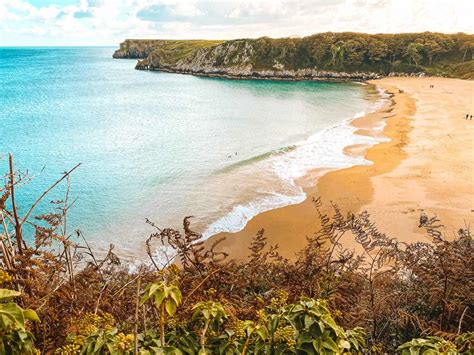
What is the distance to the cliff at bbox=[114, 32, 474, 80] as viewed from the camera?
99.2m

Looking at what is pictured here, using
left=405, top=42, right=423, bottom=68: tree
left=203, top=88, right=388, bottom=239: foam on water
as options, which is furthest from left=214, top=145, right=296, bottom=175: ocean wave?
left=405, top=42, right=423, bottom=68: tree

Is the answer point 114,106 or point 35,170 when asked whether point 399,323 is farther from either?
point 114,106

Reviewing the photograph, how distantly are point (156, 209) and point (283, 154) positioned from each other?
48.4 feet

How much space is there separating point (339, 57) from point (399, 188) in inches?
3703

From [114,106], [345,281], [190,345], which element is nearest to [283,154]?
[345,281]

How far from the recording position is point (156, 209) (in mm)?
20828

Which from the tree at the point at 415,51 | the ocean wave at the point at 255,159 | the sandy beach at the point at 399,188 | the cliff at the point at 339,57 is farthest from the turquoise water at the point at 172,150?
the tree at the point at 415,51

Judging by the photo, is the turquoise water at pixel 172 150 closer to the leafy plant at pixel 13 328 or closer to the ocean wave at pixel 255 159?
the ocean wave at pixel 255 159

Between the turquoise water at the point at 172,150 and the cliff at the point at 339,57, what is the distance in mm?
36039

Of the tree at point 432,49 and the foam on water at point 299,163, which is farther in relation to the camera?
the tree at point 432,49

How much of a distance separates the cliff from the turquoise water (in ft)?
118

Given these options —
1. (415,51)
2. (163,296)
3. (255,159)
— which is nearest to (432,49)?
(415,51)

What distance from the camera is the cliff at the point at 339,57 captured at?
325ft

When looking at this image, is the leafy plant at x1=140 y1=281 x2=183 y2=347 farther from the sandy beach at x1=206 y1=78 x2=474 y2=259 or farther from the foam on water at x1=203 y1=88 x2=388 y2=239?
the foam on water at x1=203 y1=88 x2=388 y2=239
